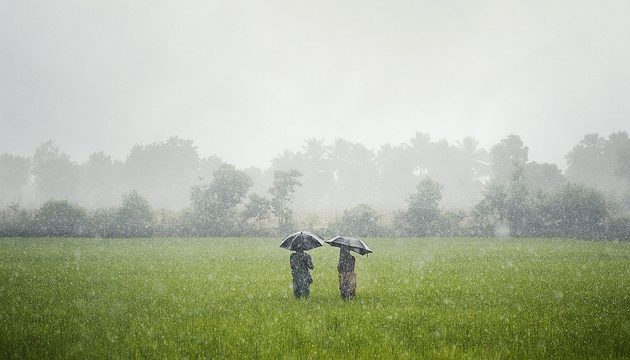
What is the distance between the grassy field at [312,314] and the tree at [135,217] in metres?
29.9

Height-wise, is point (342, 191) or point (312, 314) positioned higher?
point (342, 191)

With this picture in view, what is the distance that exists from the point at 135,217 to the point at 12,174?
121 meters

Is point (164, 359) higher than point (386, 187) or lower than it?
lower

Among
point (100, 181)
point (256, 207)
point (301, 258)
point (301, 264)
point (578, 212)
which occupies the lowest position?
point (301, 264)

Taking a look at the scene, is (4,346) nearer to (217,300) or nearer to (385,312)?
(217,300)

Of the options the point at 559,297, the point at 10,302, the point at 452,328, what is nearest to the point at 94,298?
the point at 10,302

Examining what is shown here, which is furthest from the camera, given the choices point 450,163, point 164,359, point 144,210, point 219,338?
point 450,163

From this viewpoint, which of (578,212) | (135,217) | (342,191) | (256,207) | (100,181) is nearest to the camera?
(135,217)

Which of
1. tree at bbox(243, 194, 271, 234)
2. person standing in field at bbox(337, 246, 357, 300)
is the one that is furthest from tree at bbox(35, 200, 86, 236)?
person standing in field at bbox(337, 246, 357, 300)

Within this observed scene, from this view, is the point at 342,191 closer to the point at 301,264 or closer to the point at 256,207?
the point at 256,207

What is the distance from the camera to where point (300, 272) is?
1300 centimetres

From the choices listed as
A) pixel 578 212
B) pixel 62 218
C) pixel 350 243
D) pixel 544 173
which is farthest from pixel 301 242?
pixel 544 173

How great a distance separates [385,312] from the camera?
10750 mm

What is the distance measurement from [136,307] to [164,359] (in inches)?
199
